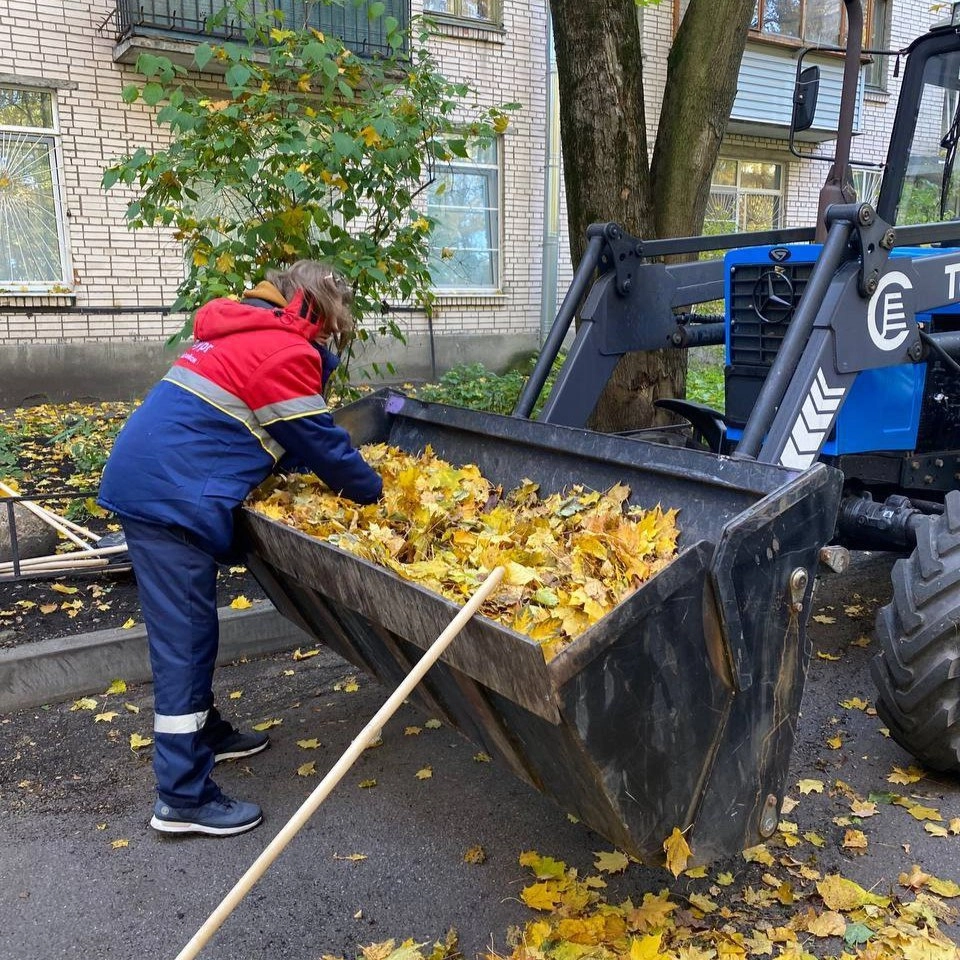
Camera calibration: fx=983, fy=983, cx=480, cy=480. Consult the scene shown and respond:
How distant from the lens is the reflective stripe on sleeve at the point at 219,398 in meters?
3.16

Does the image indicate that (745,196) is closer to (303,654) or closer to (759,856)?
(303,654)

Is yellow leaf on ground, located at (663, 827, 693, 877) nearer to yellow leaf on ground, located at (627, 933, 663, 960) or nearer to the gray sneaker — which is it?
yellow leaf on ground, located at (627, 933, 663, 960)

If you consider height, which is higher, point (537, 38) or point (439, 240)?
point (537, 38)

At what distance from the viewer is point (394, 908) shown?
9.37 ft

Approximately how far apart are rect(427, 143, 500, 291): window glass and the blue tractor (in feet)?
28.4

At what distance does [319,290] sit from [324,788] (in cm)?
178

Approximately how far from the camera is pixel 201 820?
3.24 m

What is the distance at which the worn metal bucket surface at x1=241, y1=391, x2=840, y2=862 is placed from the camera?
6.98 feet

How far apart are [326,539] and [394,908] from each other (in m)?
1.10

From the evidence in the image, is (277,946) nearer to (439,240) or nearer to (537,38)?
(439,240)

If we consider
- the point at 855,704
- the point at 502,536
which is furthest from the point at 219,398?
the point at 855,704

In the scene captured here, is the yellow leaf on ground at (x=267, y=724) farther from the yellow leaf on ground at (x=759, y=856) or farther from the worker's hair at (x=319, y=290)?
the yellow leaf on ground at (x=759, y=856)

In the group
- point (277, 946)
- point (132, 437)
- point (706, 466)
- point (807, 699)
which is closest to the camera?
point (277, 946)

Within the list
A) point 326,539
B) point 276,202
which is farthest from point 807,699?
point 276,202
